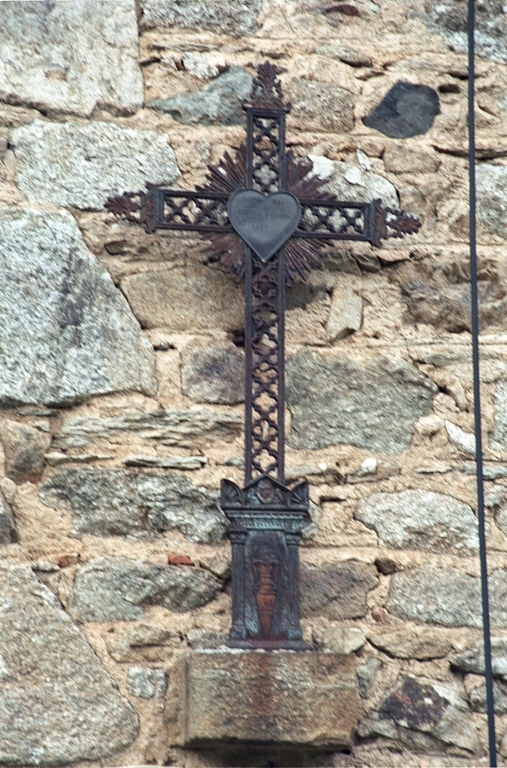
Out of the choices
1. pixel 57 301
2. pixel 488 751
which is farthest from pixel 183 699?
pixel 57 301

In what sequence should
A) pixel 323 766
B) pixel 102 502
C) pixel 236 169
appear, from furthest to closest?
1. pixel 236 169
2. pixel 102 502
3. pixel 323 766

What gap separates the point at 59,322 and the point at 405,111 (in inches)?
42.9

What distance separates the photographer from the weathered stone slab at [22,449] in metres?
2.67

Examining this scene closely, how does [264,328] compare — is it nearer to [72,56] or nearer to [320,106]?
[320,106]

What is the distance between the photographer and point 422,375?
9.50 feet

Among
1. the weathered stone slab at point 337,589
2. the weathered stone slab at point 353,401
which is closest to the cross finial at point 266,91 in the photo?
the weathered stone slab at point 353,401

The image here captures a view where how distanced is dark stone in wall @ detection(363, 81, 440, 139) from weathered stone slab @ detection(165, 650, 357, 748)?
4.64 ft

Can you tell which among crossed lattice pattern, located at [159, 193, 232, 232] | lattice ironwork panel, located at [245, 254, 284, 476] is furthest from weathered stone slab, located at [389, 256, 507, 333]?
crossed lattice pattern, located at [159, 193, 232, 232]

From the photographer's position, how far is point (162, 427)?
275 centimetres

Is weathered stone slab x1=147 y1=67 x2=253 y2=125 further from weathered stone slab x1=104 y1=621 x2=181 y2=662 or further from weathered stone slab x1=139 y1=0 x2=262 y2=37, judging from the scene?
weathered stone slab x1=104 y1=621 x2=181 y2=662

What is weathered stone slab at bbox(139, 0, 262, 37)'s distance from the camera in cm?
311

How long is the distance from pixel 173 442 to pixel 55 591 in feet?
1.42

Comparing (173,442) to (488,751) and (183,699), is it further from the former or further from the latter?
(488,751)

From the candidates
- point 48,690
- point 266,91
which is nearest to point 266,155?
point 266,91
